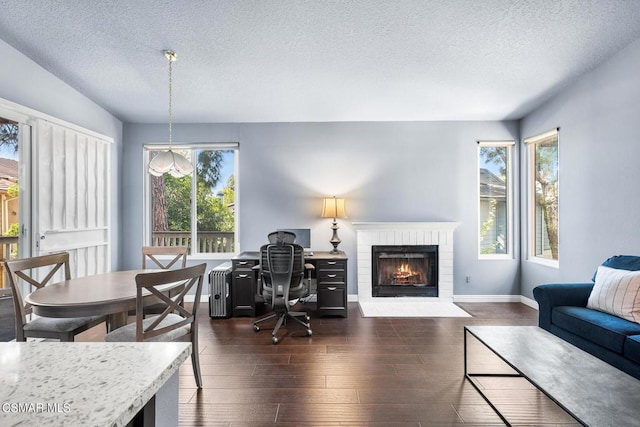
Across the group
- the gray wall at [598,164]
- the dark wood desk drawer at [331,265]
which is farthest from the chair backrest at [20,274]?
the gray wall at [598,164]

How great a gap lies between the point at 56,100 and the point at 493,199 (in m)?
5.87

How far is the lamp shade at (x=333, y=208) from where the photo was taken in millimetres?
4621

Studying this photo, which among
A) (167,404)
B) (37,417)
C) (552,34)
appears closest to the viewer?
(37,417)

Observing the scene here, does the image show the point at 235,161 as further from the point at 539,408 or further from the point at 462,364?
the point at 539,408

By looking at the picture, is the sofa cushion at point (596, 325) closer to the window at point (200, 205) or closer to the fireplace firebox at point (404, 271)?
the fireplace firebox at point (404, 271)

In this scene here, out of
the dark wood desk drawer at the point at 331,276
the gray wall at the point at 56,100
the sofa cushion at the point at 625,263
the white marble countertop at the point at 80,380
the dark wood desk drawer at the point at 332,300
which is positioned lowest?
the dark wood desk drawer at the point at 332,300

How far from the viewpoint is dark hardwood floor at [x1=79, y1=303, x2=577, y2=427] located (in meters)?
2.06

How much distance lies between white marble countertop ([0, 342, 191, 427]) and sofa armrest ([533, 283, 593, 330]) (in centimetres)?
313

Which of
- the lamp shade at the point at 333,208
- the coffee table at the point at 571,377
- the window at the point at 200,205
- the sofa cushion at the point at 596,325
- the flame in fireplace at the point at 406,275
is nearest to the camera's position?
the coffee table at the point at 571,377

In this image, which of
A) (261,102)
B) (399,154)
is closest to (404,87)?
(399,154)

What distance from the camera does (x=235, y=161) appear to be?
500 centimetres

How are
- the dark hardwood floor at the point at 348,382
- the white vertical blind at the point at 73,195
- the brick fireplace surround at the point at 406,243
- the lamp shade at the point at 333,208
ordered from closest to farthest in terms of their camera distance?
the dark hardwood floor at the point at 348,382 → the white vertical blind at the point at 73,195 → the lamp shade at the point at 333,208 → the brick fireplace surround at the point at 406,243

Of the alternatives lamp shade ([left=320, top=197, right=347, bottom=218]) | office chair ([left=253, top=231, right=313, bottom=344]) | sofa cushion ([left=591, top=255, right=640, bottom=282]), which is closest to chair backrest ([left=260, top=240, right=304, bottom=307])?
office chair ([left=253, top=231, right=313, bottom=344])

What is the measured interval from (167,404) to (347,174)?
428 centimetres
